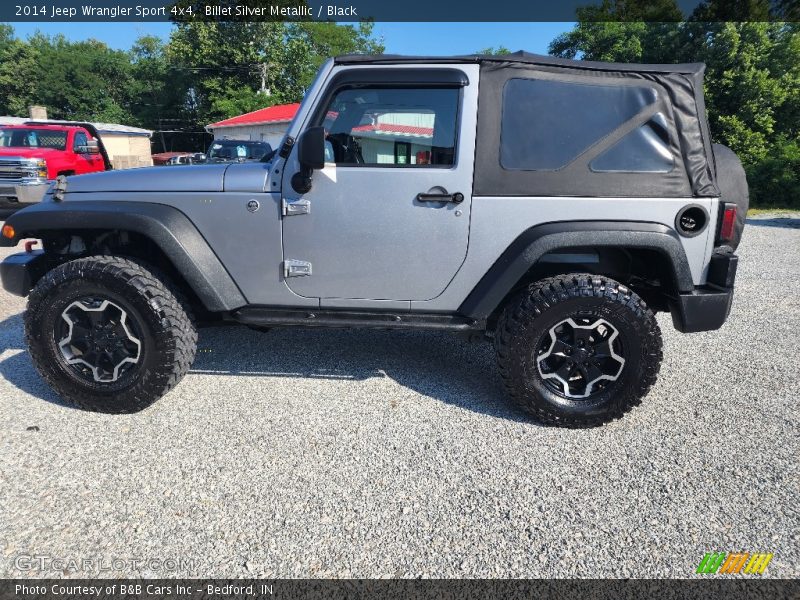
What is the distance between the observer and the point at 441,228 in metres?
2.86

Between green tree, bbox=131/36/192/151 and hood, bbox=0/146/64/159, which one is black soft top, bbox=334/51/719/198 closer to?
hood, bbox=0/146/64/159

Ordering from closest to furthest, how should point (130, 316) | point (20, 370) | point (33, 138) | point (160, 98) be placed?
1. point (130, 316)
2. point (20, 370)
3. point (33, 138)
4. point (160, 98)

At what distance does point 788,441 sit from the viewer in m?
2.86

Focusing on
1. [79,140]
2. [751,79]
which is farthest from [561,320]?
[751,79]

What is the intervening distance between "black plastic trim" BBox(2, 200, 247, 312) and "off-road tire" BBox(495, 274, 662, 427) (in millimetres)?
1645

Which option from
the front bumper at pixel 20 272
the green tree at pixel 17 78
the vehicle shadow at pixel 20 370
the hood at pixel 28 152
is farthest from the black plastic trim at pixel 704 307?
the green tree at pixel 17 78

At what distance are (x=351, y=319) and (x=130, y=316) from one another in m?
1.27

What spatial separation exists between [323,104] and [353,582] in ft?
7.83

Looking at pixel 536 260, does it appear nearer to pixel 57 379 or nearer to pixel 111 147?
pixel 57 379

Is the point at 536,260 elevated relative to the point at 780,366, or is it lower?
elevated

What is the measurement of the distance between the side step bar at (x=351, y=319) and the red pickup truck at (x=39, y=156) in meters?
8.90

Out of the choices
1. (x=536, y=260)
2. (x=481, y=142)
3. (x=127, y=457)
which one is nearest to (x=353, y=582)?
(x=127, y=457)

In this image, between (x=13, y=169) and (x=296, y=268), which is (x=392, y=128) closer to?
(x=296, y=268)

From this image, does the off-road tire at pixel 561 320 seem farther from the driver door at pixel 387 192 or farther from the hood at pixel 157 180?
the hood at pixel 157 180
